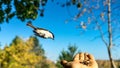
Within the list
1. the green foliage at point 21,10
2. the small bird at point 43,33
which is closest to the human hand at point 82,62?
the small bird at point 43,33

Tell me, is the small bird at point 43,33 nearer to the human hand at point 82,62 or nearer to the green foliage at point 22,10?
the human hand at point 82,62

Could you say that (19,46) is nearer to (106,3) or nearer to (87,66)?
(106,3)

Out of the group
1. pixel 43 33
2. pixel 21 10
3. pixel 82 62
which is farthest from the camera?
pixel 21 10

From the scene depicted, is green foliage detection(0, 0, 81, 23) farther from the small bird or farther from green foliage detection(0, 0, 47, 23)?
the small bird

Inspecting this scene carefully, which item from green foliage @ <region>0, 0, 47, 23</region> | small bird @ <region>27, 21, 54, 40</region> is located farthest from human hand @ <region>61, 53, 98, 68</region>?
green foliage @ <region>0, 0, 47, 23</region>

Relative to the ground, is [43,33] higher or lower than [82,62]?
higher

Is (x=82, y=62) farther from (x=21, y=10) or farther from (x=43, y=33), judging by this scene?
(x=21, y=10)

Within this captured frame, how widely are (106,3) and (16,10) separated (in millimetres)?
8318

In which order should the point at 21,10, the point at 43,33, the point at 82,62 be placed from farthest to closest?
1. the point at 21,10
2. the point at 43,33
3. the point at 82,62

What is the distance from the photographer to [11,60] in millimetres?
51312

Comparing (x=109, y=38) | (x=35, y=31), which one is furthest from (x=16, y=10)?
(x=35, y=31)

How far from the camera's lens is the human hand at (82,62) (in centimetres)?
358

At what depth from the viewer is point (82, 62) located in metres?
3.73

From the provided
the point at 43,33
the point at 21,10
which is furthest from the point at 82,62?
the point at 21,10
